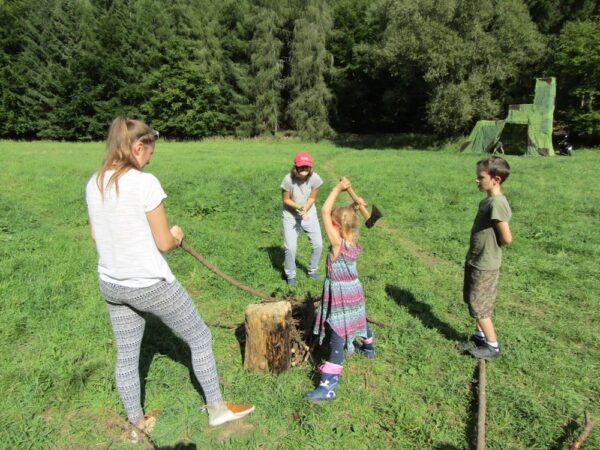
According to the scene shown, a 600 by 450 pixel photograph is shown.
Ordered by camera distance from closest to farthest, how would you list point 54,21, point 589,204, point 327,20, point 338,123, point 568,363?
point 568,363, point 589,204, point 327,20, point 54,21, point 338,123

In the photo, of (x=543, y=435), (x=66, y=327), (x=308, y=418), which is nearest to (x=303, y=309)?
(x=308, y=418)

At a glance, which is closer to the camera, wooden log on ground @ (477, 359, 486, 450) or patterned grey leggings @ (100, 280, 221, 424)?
patterned grey leggings @ (100, 280, 221, 424)

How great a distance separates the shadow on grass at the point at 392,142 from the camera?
93.0ft

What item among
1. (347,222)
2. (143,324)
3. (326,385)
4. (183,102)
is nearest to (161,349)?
(143,324)

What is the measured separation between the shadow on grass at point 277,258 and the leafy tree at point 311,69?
25.8 metres

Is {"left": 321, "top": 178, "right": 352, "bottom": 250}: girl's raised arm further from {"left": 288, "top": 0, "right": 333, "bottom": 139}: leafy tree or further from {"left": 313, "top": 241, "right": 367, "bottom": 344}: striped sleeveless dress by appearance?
{"left": 288, "top": 0, "right": 333, "bottom": 139}: leafy tree

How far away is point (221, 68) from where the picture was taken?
36906 mm

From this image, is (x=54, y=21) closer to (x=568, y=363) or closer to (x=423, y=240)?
(x=423, y=240)

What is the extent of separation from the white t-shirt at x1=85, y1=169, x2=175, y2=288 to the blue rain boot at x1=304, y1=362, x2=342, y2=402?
1634 mm

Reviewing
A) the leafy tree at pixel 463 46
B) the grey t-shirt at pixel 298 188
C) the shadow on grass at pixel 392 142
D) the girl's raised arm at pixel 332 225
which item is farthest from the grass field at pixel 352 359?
the shadow on grass at pixel 392 142

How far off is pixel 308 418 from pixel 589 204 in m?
9.73

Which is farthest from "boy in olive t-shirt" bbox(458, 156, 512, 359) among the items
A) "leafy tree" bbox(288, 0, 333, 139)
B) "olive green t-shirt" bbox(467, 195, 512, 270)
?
"leafy tree" bbox(288, 0, 333, 139)

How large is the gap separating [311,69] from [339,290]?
31319 mm

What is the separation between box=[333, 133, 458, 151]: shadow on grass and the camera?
28337 mm
